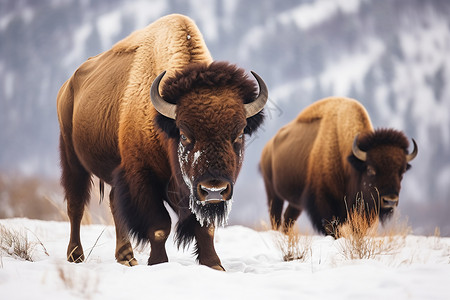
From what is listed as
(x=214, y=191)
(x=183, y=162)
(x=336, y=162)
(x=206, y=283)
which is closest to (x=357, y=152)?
(x=336, y=162)

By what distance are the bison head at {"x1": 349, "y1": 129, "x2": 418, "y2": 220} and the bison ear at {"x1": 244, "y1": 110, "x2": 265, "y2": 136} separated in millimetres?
3355

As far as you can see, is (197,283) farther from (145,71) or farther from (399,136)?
(399,136)

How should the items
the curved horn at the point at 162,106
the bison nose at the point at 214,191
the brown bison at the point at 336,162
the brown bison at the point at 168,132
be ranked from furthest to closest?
1. the brown bison at the point at 336,162
2. the curved horn at the point at 162,106
3. the brown bison at the point at 168,132
4. the bison nose at the point at 214,191

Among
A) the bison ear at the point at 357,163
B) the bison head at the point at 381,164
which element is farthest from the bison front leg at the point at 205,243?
Result: the bison ear at the point at 357,163

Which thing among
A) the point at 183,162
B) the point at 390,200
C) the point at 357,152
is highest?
the point at 183,162

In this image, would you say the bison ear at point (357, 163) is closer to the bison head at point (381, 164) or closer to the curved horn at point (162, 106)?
the bison head at point (381, 164)

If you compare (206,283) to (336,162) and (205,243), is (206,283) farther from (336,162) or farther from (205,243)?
(336,162)

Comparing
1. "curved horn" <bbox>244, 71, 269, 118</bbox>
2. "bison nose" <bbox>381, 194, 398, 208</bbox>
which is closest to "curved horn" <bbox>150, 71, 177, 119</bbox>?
"curved horn" <bbox>244, 71, 269, 118</bbox>

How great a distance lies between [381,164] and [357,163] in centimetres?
44

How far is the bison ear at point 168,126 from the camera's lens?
3867 mm

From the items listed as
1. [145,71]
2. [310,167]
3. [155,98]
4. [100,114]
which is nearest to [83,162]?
[100,114]

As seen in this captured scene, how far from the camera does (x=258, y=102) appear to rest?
3.94 m

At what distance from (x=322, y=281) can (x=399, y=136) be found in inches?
197

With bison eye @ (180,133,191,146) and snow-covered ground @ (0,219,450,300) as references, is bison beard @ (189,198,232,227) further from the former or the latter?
snow-covered ground @ (0,219,450,300)
